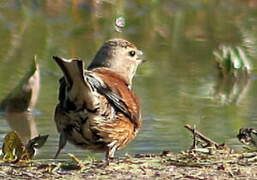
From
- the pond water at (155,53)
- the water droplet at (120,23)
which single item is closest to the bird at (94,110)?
the pond water at (155,53)

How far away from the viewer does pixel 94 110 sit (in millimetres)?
7918

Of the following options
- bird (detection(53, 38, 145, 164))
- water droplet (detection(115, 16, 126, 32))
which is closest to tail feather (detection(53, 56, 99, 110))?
bird (detection(53, 38, 145, 164))

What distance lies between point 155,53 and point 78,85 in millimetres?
7098

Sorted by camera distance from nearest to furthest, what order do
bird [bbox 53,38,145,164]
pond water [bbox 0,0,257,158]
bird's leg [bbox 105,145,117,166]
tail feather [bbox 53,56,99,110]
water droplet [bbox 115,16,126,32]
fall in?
1. tail feather [bbox 53,56,99,110]
2. bird [bbox 53,38,145,164]
3. bird's leg [bbox 105,145,117,166]
4. pond water [bbox 0,0,257,158]
5. water droplet [bbox 115,16,126,32]

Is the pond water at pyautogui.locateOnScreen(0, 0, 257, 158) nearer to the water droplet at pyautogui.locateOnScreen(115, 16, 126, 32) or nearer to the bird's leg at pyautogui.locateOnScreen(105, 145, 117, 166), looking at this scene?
the water droplet at pyautogui.locateOnScreen(115, 16, 126, 32)

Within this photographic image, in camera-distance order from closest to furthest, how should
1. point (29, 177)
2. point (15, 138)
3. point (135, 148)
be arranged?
point (29, 177), point (15, 138), point (135, 148)

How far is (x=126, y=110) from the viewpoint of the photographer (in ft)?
27.2

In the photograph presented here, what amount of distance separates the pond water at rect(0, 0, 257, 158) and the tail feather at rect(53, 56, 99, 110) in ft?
3.89

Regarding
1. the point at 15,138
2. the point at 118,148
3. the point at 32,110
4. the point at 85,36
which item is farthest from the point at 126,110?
the point at 85,36

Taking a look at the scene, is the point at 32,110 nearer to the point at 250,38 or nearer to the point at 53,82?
the point at 53,82

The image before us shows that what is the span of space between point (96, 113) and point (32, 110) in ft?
10.1

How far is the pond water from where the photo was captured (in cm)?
1016

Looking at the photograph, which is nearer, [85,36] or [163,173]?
[163,173]

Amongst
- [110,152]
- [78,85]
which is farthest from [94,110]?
[110,152]
